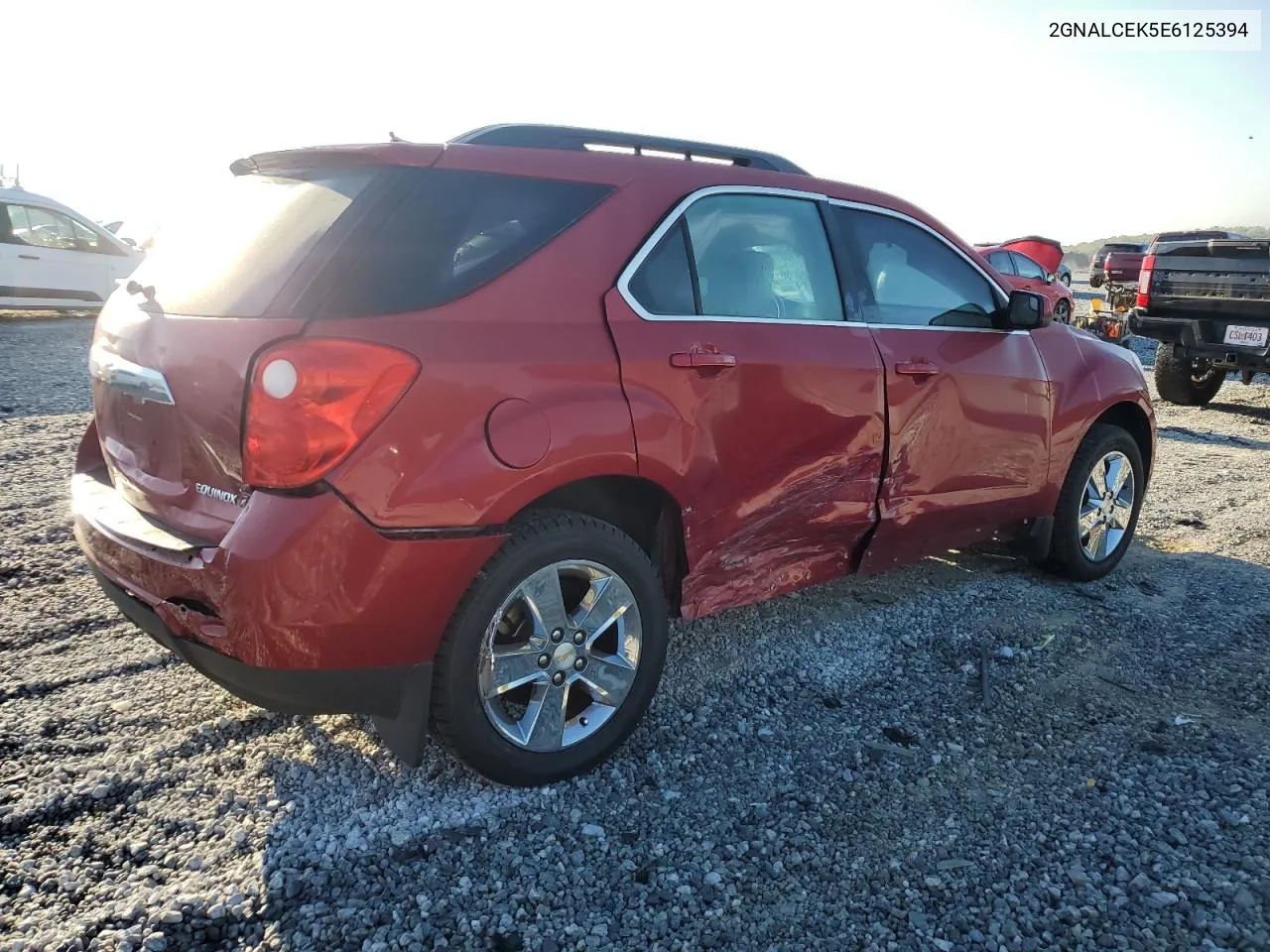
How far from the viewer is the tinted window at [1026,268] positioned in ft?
54.4

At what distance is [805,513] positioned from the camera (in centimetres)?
336

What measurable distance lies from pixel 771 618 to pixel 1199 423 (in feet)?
24.2

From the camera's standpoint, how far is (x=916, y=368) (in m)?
3.58

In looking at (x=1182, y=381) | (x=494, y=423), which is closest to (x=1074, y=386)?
(x=494, y=423)

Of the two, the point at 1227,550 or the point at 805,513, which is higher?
the point at 805,513

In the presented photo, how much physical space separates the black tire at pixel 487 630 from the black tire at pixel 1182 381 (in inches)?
366

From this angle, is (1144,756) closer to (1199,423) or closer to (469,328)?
(469,328)

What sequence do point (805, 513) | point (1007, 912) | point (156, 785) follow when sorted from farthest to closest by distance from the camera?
point (805, 513) → point (156, 785) → point (1007, 912)

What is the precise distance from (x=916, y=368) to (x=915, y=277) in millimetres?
488

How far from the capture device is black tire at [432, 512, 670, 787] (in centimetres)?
252

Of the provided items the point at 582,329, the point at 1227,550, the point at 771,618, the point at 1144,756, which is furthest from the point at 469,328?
the point at 1227,550

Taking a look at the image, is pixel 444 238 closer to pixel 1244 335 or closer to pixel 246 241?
pixel 246 241

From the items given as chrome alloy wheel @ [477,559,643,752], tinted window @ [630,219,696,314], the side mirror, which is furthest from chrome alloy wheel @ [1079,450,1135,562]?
chrome alloy wheel @ [477,559,643,752]

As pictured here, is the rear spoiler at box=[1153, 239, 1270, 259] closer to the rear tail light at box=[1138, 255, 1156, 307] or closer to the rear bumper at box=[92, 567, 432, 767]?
the rear tail light at box=[1138, 255, 1156, 307]
